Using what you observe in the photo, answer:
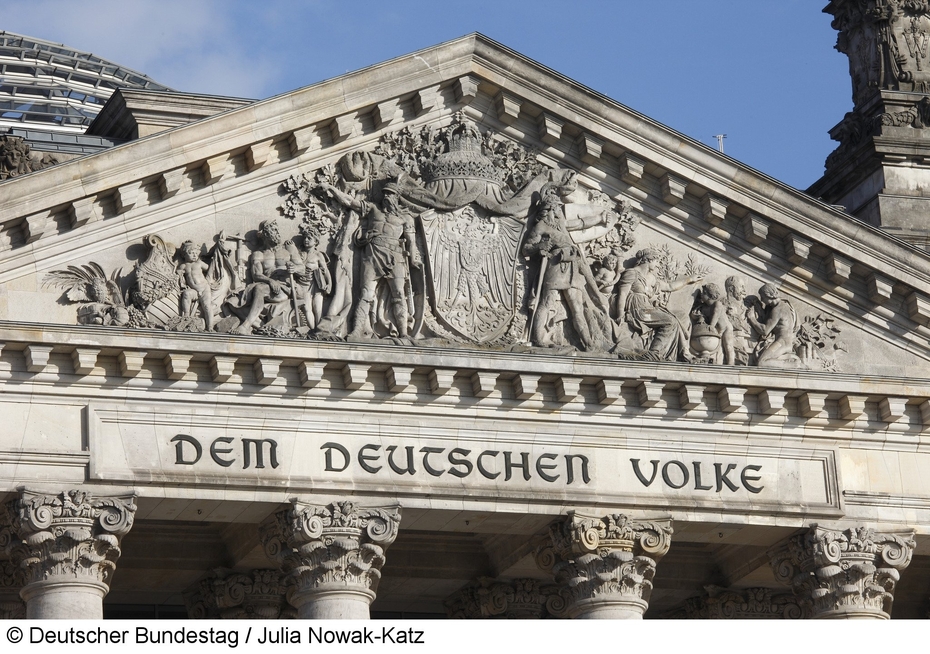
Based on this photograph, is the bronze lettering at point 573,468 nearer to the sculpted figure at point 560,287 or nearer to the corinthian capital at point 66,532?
the sculpted figure at point 560,287

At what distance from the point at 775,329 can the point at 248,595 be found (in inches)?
338

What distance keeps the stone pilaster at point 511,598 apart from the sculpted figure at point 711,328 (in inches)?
182

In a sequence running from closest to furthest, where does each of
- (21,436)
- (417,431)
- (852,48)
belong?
(21,436) → (417,431) → (852,48)

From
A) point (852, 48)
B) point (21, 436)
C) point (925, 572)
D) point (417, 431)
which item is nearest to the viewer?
point (21, 436)

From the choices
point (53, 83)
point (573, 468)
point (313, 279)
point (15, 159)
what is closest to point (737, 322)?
point (573, 468)

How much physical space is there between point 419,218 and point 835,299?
6.45 meters

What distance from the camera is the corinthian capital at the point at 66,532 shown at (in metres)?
24.6

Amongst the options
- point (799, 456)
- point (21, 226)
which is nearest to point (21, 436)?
point (21, 226)

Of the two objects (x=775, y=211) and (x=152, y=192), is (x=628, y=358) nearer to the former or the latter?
(x=775, y=211)

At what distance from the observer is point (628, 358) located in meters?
27.7

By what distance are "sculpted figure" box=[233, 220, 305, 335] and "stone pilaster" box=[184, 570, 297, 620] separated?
428cm

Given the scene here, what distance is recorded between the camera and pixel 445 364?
26594 millimetres

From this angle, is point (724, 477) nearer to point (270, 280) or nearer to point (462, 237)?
point (462, 237)

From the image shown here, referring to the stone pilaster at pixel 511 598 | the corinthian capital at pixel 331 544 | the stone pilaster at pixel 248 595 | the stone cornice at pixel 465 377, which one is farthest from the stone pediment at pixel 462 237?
the stone pilaster at pixel 511 598
